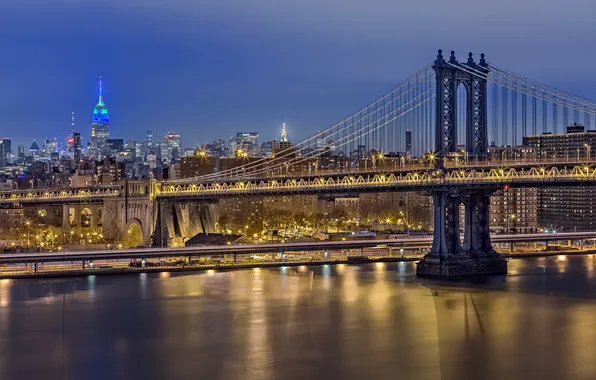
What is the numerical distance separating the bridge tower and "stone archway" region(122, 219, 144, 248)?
20.9 meters

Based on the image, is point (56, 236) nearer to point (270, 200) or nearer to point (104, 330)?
point (270, 200)

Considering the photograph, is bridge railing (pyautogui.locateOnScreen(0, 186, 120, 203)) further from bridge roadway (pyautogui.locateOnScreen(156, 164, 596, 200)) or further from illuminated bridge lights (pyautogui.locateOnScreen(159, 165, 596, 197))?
illuminated bridge lights (pyautogui.locateOnScreen(159, 165, 596, 197))

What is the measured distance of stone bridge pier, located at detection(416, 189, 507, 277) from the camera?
39.3 metres

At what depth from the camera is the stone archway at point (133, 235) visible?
56.8 meters

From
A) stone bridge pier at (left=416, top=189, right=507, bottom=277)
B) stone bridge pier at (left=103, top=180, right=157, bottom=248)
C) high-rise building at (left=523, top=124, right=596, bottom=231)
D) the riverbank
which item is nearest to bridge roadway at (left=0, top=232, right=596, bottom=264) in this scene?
the riverbank

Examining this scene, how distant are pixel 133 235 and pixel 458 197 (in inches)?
937

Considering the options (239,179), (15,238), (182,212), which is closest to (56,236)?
(15,238)

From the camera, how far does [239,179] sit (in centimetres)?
5256

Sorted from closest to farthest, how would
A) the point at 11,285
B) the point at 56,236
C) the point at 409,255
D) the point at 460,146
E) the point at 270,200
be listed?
1. the point at 11,285
2. the point at 460,146
3. the point at 409,255
4. the point at 56,236
5. the point at 270,200

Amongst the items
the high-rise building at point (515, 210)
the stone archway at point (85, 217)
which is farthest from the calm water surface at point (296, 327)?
the high-rise building at point (515, 210)

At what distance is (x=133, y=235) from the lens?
5794 cm

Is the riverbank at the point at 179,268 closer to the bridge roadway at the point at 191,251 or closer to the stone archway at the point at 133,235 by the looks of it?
the bridge roadway at the point at 191,251

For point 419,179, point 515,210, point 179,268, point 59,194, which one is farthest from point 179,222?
point 515,210

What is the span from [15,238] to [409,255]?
30325 mm
